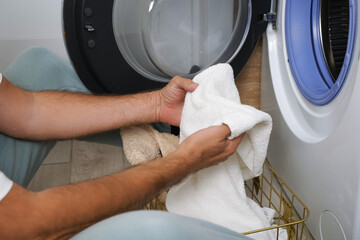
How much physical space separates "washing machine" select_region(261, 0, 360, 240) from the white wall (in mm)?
803

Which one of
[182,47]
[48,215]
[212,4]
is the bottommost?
[48,215]

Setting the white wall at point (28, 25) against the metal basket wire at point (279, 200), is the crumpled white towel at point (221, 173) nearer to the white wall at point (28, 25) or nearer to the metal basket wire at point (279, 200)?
the metal basket wire at point (279, 200)

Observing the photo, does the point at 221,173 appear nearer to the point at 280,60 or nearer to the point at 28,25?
the point at 280,60

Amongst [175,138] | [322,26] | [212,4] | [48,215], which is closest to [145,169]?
[48,215]

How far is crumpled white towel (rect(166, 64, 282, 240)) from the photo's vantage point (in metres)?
0.92

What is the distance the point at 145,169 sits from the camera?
780mm

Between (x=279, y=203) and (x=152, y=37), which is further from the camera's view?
(x=152, y=37)

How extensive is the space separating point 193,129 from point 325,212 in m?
0.36

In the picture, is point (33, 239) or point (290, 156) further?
point (290, 156)

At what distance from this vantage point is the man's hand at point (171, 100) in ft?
3.55

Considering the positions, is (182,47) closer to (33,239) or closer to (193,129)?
(193,129)

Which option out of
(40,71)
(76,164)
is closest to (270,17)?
(40,71)

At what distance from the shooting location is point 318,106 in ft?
3.14

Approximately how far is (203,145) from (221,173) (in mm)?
145
